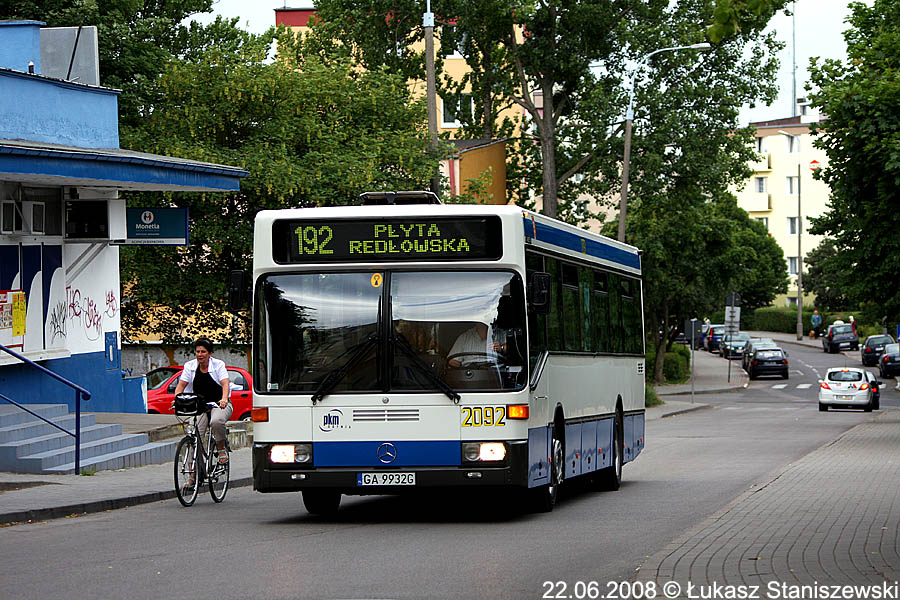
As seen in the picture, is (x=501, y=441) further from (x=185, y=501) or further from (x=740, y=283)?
(x=740, y=283)

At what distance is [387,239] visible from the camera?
13.3m

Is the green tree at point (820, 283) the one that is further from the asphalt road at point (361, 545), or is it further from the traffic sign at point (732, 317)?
the asphalt road at point (361, 545)

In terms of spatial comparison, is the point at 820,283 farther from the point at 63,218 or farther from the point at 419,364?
the point at 419,364

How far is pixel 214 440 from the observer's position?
16.0 meters

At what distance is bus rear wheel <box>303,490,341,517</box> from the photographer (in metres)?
14.1

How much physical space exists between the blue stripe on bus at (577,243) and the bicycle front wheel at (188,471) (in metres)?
4.45

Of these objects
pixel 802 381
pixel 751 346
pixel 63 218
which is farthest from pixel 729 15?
pixel 751 346

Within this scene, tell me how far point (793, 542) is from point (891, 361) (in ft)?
202

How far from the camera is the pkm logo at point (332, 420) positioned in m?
13.0

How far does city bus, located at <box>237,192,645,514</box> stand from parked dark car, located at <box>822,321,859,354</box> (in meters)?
80.5

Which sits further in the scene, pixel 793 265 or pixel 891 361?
pixel 793 265

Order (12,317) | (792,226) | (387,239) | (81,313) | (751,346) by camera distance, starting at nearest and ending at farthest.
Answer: (387,239) < (12,317) < (81,313) < (751,346) < (792,226)

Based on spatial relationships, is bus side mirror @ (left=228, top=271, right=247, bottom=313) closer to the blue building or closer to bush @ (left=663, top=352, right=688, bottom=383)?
the blue building

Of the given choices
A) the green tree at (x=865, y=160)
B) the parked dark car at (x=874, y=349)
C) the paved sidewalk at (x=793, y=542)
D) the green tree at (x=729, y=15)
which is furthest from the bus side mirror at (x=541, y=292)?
the parked dark car at (x=874, y=349)
